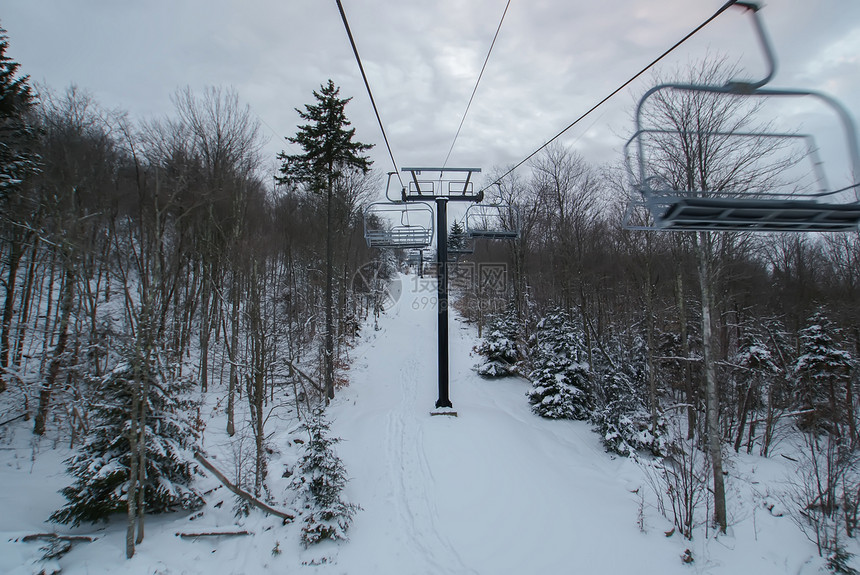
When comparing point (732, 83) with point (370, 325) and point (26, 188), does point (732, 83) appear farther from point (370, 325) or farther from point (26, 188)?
point (370, 325)

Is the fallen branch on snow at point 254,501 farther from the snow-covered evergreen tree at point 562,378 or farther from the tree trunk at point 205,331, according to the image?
the snow-covered evergreen tree at point 562,378

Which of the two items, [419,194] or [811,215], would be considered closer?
[811,215]

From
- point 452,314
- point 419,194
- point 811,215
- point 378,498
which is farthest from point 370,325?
point 811,215

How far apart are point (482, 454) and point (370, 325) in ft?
69.7

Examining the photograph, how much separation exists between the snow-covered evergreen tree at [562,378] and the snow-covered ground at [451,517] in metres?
1.36

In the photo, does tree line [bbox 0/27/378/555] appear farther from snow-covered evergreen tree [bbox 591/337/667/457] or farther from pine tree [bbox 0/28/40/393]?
snow-covered evergreen tree [bbox 591/337/667/457]

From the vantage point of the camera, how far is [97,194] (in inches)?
492

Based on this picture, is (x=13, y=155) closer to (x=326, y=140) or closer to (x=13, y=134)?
(x=13, y=134)

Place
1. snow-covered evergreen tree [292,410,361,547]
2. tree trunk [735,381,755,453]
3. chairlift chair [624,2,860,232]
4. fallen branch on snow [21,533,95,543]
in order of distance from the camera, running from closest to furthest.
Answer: chairlift chair [624,2,860,232] < fallen branch on snow [21,533,95,543] < snow-covered evergreen tree [292,410,361,547] < tree trunk [735,381,755,453]

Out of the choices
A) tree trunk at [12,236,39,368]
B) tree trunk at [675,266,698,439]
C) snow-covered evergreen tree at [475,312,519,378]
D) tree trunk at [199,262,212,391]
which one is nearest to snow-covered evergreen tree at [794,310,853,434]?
tree trunk at [675,266,698,439]

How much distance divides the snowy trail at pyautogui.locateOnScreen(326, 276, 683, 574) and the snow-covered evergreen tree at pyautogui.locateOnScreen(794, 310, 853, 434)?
31.7 ft

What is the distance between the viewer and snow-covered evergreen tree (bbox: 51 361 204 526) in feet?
21.6

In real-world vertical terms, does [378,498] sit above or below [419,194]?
below

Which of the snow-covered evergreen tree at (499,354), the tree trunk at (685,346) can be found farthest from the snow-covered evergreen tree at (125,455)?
the snow-covered evergreen tree at (499,354)
